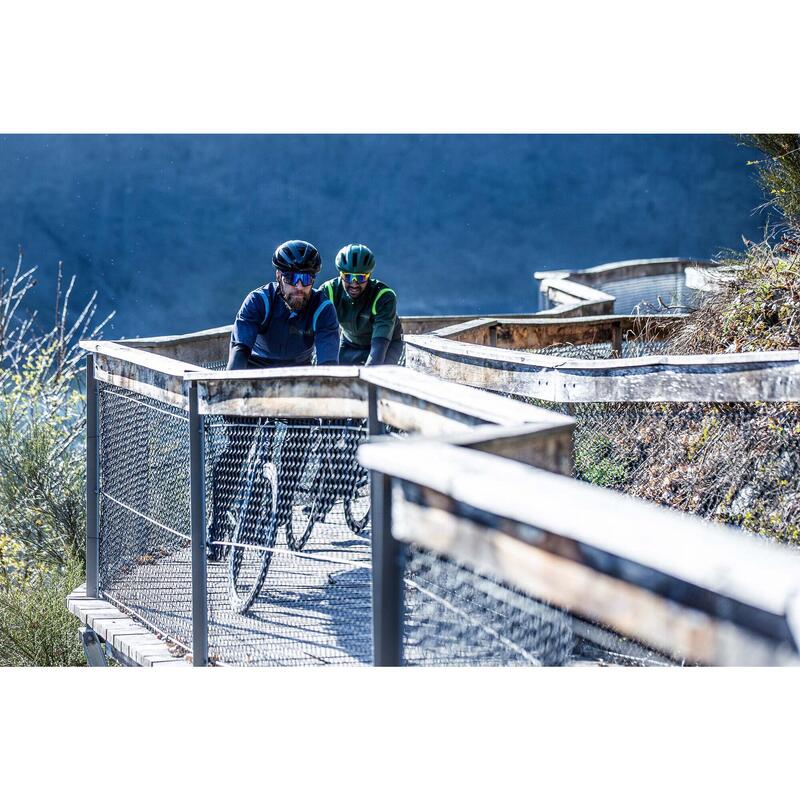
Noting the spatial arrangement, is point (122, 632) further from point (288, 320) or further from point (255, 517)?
point (288, 320)

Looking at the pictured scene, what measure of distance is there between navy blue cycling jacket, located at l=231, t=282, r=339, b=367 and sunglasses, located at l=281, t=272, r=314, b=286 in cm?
11

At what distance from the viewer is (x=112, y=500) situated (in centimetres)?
427

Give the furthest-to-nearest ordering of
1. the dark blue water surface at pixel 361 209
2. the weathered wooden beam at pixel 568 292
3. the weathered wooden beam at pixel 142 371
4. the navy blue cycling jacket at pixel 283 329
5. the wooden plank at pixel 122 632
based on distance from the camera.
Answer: the dark blue water surface at pixel 361 209 < the weathered wooden beam at pixel 568 292 < the navy blue cycling jacket at pixel 283 329 < the wooden plank at pixel 122 632 < the weathered wooden beam at pixel 142 371

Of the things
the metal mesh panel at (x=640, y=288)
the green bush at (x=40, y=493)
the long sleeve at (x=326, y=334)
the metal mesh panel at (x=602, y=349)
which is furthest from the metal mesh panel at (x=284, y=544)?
the metal mesh panel at (x=640, y=288)

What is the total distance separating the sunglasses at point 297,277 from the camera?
4254 mm

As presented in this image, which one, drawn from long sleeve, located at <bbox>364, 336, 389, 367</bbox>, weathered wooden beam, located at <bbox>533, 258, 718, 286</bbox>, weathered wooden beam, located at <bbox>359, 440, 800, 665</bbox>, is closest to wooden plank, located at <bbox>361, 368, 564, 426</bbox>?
weathered wooden beam, located at <bbox>359, 440, 800, 665</bbox>

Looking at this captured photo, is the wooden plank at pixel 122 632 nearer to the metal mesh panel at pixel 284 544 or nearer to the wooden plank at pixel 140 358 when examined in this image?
the metal mesh panel at pixel 284 544

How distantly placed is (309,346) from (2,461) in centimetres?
390

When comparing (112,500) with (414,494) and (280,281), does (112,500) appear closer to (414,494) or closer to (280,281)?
(280,281)

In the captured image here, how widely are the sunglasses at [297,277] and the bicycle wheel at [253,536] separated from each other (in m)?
1.17

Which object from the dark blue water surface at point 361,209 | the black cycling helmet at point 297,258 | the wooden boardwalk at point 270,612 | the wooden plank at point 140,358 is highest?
the dark blue water surface at point 361,209

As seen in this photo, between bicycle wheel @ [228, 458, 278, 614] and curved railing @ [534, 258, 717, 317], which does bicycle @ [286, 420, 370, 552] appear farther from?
curved railing @ [534, 258, 717, 317]

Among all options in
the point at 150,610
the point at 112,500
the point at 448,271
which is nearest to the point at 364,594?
the point at 150,610

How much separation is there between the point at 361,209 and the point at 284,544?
11136 mm
